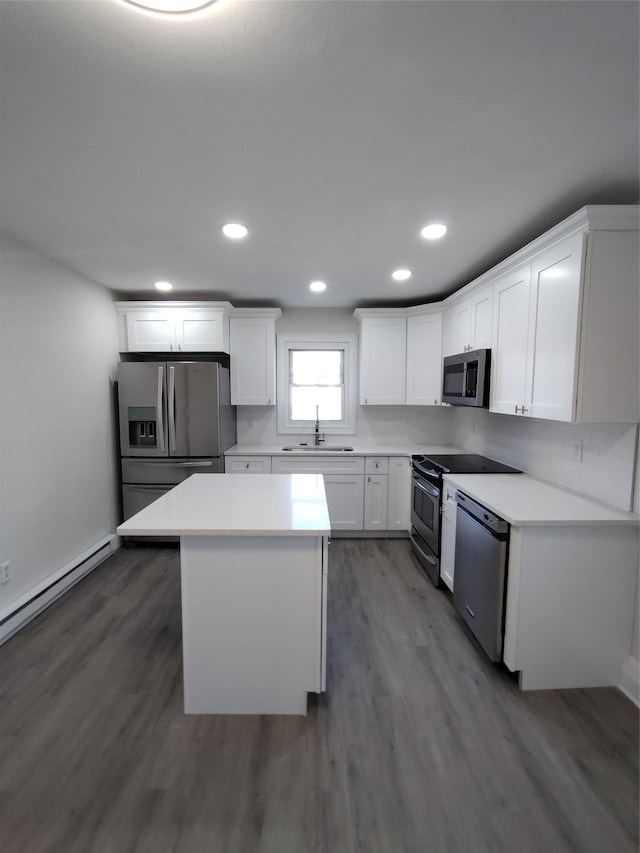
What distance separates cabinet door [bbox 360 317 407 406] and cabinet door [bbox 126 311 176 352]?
1.99 meters

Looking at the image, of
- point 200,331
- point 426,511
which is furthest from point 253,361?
point 426,511

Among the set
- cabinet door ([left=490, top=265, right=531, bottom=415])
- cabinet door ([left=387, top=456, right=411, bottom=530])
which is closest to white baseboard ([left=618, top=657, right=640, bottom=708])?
cabinet door ([left=490, top=265, right=531, bottom=415])

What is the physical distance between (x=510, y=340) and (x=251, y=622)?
233 cm

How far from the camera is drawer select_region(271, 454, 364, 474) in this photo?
11.7 feet

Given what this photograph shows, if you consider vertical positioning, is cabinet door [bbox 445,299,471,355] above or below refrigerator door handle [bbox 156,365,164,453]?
above

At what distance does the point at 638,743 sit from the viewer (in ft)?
5.14

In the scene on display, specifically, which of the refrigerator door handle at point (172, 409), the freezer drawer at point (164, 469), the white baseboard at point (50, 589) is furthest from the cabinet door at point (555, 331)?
the white baseboard at point (50, 589)

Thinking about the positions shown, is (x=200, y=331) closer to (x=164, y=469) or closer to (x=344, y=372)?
(x=164, y=469)

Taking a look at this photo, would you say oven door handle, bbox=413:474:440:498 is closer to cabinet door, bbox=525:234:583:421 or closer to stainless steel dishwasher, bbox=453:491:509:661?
stainless steel dishwasher, bbox=453:491:509:661

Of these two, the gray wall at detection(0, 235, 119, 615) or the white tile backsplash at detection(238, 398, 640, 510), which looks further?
the gray wall at detection(0, 235, 119, 615)

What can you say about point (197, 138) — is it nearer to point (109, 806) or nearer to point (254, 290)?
point (254, 290)

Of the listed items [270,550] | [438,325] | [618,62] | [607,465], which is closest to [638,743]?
[607,465]

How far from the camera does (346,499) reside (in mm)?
3625

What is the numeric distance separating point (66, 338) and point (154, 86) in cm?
230
